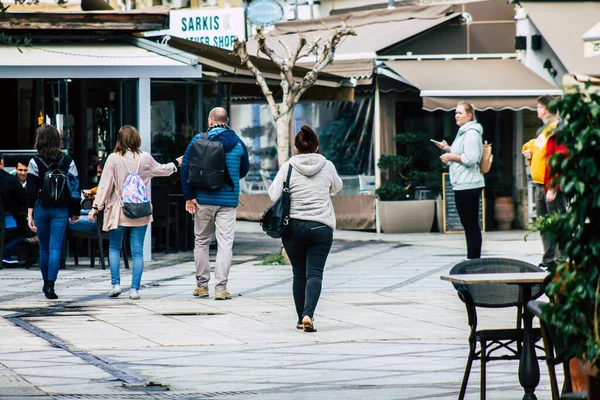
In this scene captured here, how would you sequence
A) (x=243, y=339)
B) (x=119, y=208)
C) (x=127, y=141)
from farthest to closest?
1. (x=127, y=141)
2. (x=119, y=208)
3. (x=243, y=339)

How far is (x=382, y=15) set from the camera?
23891 mm

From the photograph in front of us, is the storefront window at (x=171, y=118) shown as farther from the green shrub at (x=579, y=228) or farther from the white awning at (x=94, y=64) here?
the green shrub at (x=579, y=228)

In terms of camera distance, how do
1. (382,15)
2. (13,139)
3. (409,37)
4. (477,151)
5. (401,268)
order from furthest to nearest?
(382,15) < (409,37) < (13,139) < (401,268) < (477,151)

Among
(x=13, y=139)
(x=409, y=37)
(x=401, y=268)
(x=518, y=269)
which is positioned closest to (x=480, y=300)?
(x=518, y=269)

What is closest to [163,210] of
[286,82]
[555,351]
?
[286,82]

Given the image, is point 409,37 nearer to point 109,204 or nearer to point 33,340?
point 109,204

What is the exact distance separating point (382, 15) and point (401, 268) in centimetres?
977

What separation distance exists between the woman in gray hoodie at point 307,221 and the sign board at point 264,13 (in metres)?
7.22

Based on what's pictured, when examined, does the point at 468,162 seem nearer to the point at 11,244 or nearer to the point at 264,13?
the point at 264,13

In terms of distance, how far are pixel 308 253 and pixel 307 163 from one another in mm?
737

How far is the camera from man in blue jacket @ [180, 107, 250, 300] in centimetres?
1205

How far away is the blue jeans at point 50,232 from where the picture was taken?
1215cm

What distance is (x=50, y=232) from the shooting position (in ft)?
40.3

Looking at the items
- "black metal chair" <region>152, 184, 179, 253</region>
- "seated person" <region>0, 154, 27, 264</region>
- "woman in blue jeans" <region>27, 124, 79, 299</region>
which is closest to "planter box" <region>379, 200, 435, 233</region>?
"black metal chair" <region>152, 184, 179, 253</region>
